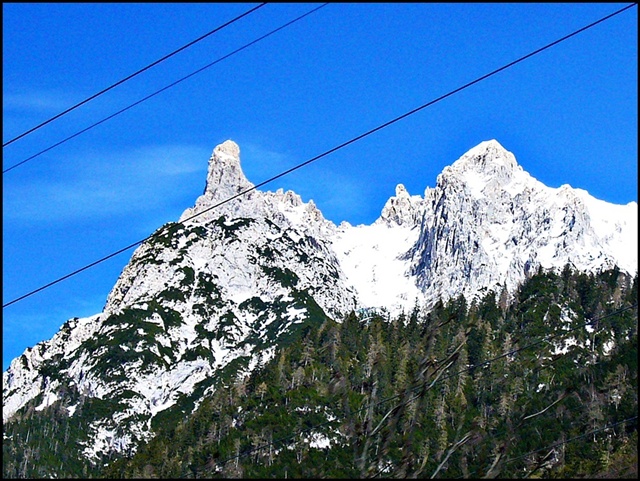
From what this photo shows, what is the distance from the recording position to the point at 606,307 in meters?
190


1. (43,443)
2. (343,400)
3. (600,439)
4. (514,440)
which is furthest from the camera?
(43,443)

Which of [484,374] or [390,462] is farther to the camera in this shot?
[484,374]

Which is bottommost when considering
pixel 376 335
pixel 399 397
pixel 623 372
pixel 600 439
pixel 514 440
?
pixel 514 440

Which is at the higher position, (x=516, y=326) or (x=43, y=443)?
(x=516, y=326)

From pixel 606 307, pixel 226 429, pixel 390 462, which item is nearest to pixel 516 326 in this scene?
pixel 606 307

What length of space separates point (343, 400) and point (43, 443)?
187 m

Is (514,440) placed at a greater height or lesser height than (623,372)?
lesser

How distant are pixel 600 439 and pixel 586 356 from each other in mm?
46077

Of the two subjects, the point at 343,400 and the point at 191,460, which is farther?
the point at 191,460

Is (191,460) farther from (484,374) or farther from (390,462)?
(390,462)

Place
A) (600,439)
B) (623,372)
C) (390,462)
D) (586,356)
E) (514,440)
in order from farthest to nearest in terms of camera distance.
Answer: (586,356) < (623,372) < (600,439) < (390,462) < (514,440)

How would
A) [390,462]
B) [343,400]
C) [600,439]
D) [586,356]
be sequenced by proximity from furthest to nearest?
1. [586,356]
2. [600,439]
3. [390,462]
4. [343,400]

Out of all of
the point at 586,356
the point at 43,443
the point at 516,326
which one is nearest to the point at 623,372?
the point at 586,356

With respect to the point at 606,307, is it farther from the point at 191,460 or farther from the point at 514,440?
the point at 514,440
